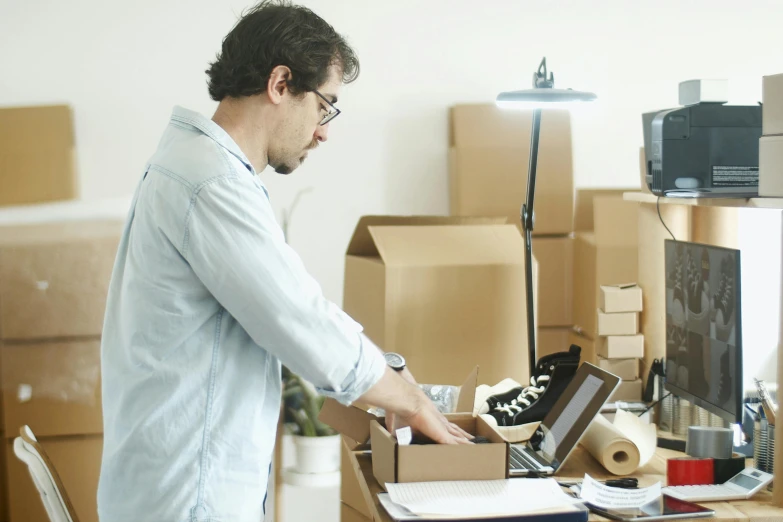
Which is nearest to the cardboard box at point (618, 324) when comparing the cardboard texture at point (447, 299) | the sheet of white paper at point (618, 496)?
the cardboard texture at point (447, 299)

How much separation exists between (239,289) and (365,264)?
3.53 feet

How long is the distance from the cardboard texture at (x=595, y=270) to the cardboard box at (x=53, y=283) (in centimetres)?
178

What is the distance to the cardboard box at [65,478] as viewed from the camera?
2.82 m

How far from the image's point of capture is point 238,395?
139cm

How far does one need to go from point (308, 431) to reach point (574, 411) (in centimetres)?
156

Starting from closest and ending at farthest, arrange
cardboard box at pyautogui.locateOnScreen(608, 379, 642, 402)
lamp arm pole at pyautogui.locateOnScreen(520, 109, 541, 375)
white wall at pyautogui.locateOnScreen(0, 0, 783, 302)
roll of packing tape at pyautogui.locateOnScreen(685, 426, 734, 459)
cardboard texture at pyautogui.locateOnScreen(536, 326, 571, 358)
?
roll of packing tape at pyautogui.locateOnScreen(685, 426, 734, 459) < cardboard box at pyautogui.locateOnScreen(608, 379, 642, 402) < lamp arm pole at pyautogui.locateOnScreen(520, 109, 541, 375) < white wall at pyautogui.locateOnScreen(0, 0, 783, 302) < cardboard texture at pyautogui.locateOnScreen(536, 326, 571, 358)

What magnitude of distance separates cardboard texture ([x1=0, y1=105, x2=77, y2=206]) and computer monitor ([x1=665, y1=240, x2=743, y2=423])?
7.21 ft

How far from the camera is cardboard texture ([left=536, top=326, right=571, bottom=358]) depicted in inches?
137

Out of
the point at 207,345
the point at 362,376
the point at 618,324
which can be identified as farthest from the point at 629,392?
Answer: the point at 207,345

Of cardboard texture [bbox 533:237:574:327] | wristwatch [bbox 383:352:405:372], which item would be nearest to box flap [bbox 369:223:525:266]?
wristwatch [bbox 383:352:405:372]

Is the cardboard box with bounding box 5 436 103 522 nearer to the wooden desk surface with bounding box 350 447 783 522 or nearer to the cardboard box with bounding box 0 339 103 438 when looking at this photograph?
the cardboard box with bounding box 0 339 103 438

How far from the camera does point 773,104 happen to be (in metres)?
1.49

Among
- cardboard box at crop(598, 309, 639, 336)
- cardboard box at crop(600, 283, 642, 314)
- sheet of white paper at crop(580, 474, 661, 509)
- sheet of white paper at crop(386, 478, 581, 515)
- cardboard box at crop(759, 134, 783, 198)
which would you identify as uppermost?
cardboard box at crop(759, 134, 783, 198)

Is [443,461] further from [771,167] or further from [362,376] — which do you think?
[771,167]
